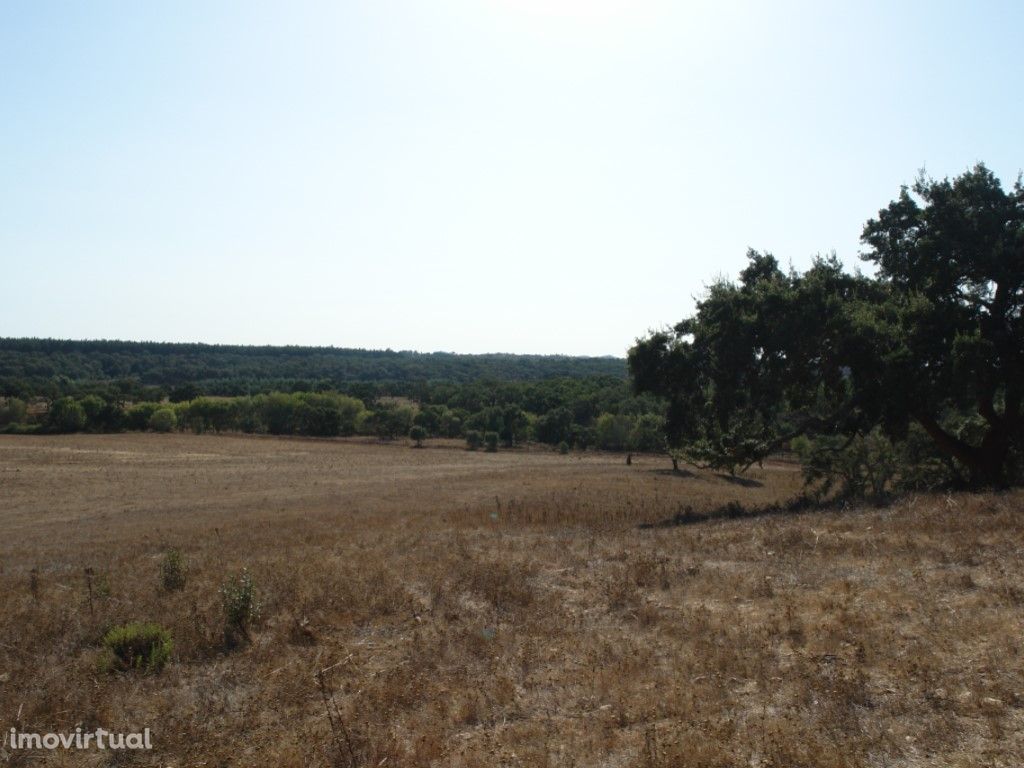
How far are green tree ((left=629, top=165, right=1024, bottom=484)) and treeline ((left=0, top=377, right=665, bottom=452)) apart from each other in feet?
195

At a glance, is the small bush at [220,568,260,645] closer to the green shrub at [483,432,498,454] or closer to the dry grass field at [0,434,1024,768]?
the dry grass field at [0,434,1024,768]

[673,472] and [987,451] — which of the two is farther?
[673,472]

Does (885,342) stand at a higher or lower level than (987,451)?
higher

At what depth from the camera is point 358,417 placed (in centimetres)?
10662

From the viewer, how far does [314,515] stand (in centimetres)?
2781

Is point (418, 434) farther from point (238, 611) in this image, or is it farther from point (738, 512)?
point (238, 611)

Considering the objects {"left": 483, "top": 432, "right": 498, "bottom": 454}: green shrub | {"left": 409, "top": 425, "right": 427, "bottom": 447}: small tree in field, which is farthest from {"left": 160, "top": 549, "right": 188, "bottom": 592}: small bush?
{"left": 409, "top": 425, "right": 427, "bottom": 447}: small tree in field

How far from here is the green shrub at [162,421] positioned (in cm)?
10000

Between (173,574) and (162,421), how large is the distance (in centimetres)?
9774

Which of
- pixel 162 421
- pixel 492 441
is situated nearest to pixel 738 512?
pixel 492 441

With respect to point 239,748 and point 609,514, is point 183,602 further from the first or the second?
point 609,514

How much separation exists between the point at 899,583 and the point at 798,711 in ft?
14.3

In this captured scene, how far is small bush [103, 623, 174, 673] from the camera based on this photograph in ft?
26.7

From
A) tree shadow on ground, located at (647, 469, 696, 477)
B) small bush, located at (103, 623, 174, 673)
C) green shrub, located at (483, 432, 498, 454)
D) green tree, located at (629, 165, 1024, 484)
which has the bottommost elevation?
green shrub, located at (483, 432, 498, 454)
